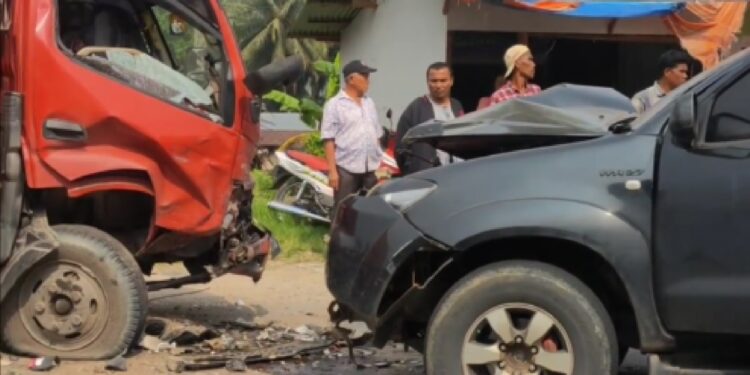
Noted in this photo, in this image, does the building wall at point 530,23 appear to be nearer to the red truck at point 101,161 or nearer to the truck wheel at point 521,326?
the red truck at point 101,161

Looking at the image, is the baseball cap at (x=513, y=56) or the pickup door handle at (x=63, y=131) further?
the baseball cap at (x=513, y=56)

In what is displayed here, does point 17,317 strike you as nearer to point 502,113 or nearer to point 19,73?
point 19,73

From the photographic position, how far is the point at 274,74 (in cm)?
703

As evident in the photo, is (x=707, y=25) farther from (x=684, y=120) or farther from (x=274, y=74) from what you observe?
(x=684, y=120)

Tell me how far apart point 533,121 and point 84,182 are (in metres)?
2.63

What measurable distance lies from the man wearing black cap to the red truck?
84.5 inches

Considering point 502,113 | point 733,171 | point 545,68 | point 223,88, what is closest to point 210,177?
point 223,88

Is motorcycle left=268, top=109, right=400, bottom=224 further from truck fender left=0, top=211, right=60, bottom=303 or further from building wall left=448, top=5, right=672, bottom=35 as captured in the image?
truck fender left=0, top=211, right=60, bottom=303

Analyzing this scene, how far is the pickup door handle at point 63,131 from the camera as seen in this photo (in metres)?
6.43

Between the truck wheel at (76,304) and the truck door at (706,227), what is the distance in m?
3.14

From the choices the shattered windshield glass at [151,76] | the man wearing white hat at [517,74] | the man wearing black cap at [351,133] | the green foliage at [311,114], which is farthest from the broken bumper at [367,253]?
the green foliage at [311,114]

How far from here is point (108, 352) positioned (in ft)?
21.5

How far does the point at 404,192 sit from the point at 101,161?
2071 mm

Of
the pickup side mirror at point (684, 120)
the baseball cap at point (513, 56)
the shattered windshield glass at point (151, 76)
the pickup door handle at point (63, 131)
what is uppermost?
the baseball cap at point (513, 56)
